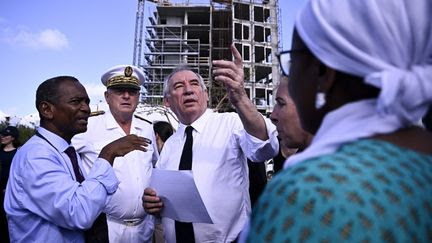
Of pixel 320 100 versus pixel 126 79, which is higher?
pixel 126 79

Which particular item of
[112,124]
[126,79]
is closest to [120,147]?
[112,124]

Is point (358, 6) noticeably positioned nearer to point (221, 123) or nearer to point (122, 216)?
point (221, 123)

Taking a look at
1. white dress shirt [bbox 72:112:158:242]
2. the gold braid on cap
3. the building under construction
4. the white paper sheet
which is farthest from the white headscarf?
the building under construction

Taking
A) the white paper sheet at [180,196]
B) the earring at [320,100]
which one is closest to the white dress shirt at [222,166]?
the white paper sheet at [180,196]

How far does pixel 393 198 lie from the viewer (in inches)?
29.3

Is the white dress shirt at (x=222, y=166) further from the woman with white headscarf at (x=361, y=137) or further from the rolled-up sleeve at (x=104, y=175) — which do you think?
the woman with white headscarf at (x=361, y=137)

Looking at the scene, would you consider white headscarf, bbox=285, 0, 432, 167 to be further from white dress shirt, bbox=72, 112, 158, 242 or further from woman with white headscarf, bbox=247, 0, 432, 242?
white dress shirt, bbox=72, 112, 158, 242

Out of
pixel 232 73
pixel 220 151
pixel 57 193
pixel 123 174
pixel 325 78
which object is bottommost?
pixel 123 174

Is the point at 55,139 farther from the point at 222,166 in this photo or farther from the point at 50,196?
the point at 222,166

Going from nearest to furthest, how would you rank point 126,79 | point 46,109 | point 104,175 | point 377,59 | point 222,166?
point 377,59 < point 104,175 < point 46,109 < point 222,166 < point 126,79

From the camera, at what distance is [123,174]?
10.6 ft

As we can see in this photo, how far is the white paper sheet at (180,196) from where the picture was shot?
94.3 inches

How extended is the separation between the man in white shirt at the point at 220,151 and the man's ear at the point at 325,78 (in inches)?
56.3

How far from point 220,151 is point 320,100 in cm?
194
